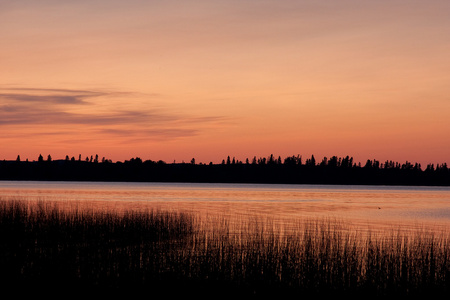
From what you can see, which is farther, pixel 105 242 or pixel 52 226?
pixel 52 226

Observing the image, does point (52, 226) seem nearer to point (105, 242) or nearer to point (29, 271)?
point (105, 242)

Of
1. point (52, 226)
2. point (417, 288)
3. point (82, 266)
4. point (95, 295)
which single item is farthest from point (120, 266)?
point (52, 226)

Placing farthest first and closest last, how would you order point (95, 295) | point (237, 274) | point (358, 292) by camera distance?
point (237, 274)
point (358, 292)
point (95, 295)

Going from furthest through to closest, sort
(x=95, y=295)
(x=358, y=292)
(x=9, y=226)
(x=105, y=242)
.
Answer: (x=9, y=226), (x=105, y=242), (x=358, y=292), (x=95, y=295)

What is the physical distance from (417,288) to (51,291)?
28.4 ft

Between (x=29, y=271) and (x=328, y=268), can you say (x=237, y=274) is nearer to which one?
(x=328, y=268)

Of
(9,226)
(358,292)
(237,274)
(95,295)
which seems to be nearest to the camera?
(95,295)

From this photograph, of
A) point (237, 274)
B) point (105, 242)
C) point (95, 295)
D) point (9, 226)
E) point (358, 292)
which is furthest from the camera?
point (9, 226)

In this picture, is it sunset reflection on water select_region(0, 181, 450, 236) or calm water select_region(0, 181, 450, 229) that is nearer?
sunset reflection on water select_region(0, 181, 450, 236)

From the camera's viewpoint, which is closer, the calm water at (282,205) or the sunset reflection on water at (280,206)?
the sunset reflection on water at (280,206)

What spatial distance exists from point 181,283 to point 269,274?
7.81 feet

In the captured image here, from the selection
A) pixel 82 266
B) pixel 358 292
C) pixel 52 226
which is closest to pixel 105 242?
pixel 52 226

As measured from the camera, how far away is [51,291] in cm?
1266

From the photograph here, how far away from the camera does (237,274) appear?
14.5 m
